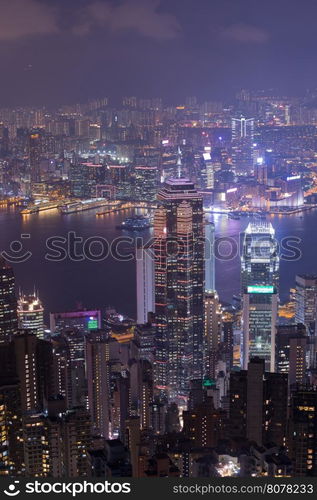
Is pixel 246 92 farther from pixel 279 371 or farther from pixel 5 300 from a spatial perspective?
pixel 5 300

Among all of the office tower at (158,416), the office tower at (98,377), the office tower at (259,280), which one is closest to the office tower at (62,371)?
the office tower at (98,377)

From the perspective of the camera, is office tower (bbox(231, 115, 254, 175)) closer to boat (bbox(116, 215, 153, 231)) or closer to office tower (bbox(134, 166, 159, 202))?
office tower (bbox(134, 166, 159, 202))

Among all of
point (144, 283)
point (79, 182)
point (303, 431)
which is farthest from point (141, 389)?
point (79, 182)

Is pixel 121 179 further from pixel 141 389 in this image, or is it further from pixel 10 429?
pixel 10 429

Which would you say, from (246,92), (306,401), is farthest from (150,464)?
(246,92)

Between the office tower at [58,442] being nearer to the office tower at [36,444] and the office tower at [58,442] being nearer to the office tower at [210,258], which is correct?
the office tower at [36,444]
